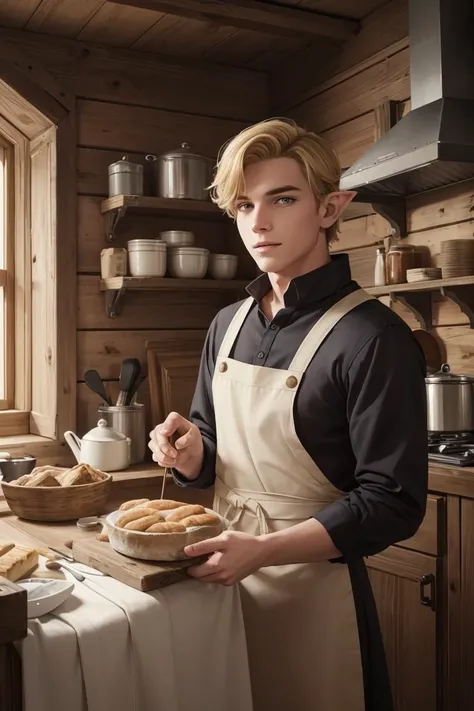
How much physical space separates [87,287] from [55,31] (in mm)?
1003

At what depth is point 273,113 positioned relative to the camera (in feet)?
11.7

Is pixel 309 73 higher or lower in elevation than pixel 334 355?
higher

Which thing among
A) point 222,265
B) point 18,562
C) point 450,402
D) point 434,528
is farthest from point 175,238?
point 18,562

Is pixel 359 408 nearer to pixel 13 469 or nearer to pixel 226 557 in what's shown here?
pixel 226 557

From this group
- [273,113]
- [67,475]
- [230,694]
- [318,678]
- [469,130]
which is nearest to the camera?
[230,694]

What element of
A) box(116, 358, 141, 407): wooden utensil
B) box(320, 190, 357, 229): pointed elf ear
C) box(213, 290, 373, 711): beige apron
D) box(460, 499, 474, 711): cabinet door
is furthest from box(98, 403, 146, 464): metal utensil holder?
box(320, 190, 357, 229): pointed elf ear

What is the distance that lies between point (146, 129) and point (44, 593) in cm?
250

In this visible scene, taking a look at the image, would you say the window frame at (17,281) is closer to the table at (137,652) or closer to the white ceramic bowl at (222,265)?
the white ceramic bowl at (222,265)

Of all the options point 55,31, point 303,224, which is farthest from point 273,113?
point 303,224

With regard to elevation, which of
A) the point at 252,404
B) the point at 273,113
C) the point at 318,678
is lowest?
the point at 318,678

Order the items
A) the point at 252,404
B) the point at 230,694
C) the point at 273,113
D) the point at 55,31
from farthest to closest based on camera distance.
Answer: the point at 273,113 → the point at 55,31 → the point at 252,404 → the point at 230,694

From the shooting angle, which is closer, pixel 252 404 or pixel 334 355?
pixel 334 355

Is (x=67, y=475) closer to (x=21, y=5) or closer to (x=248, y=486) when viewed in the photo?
(x=248, y=486)

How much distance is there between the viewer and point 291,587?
4.64 feet
